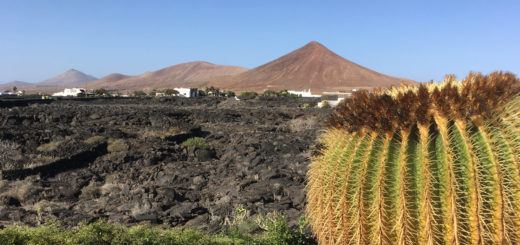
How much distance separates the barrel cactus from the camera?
2.82m

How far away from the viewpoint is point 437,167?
292 cm

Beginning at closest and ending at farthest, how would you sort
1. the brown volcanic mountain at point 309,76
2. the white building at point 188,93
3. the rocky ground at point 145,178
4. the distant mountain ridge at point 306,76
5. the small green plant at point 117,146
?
1. the rocky ground at point 145,178
2. the small green plant at point 117,146
3. the white building at point 188,93
4. the brown volcanic mountain at point 309,76
5. the distant mountain ridge at point 306,76

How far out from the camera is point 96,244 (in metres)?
4.17

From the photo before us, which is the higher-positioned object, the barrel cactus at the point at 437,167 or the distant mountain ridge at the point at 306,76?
the distant mountain ridge at the point at 306,76

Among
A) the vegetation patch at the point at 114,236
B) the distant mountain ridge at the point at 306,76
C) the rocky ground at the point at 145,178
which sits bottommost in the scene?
the rocky ground at the point at 145,178

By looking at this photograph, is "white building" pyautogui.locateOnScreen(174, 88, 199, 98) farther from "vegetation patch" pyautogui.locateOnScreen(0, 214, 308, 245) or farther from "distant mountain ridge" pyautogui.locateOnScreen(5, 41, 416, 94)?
"vegetation patch" pyautogui.locateOnScreen(0, 214, 308, 245)

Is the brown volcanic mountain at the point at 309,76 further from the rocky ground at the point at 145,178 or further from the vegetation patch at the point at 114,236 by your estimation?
the vegetation patch at the point at 114,236

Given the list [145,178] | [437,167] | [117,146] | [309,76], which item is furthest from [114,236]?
[309,76]

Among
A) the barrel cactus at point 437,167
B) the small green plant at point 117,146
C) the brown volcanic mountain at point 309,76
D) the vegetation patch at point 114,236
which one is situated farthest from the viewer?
the brown volcanic mountain at point 309,76

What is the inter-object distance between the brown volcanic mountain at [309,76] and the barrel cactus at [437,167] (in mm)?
124880

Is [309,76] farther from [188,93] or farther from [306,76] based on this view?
[188,93]

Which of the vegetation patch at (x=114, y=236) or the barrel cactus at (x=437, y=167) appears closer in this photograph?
the barrel cactus at (x=437, y=167)

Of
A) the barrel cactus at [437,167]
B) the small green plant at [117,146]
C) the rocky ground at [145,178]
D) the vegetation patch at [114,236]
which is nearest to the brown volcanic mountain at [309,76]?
the small green plant at [117,146]

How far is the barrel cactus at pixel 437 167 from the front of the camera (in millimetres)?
2820
